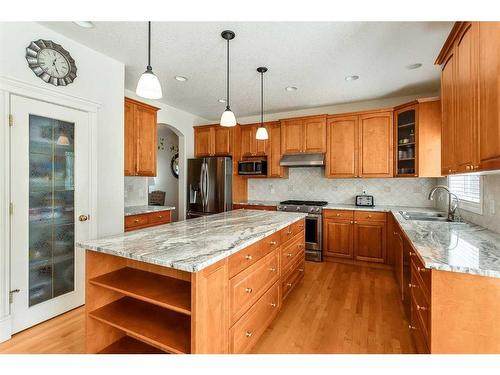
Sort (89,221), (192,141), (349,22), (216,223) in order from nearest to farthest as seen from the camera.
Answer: (349,22)
(216,223)
(89,221)
(192,141)

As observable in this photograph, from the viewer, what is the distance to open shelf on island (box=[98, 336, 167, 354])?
62.5 inches

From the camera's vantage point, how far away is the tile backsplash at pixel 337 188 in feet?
12.7

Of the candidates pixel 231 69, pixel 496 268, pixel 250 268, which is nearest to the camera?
pixel 496 268

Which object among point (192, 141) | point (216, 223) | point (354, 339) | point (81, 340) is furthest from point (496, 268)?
point (192, 141)

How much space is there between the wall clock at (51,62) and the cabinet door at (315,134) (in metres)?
3.33

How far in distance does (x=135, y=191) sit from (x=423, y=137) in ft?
14.1

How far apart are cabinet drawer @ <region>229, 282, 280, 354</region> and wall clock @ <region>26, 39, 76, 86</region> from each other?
2.60 m

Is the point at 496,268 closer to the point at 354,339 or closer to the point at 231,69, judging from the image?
the point at 354,339

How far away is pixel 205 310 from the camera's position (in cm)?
127

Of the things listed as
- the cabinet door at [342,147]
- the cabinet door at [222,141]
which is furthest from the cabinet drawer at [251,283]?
the cabinet door at [222,141]

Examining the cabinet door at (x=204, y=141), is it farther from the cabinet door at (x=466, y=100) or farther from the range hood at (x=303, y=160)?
the cabinet door at (x=466, y=100)

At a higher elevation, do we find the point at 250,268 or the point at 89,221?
the point at 89,221

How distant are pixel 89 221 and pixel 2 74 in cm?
143

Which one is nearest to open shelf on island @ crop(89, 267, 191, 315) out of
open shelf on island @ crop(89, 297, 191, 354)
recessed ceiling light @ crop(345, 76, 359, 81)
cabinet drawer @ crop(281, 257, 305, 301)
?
open shelf on island @ crop(89, 297, 191, 354)
